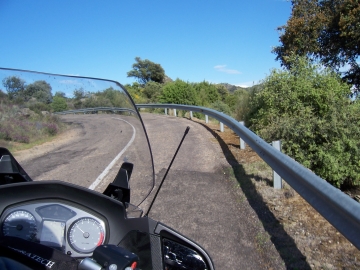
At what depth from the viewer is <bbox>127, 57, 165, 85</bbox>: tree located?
177 feet

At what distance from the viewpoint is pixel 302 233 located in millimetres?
4012

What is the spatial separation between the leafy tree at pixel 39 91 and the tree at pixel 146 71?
50.4m

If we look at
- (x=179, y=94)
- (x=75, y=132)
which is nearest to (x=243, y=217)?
(x=75, y=132)

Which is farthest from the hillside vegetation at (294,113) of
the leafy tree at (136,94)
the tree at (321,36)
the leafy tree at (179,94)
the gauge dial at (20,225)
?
the leafy tree at (179,94)

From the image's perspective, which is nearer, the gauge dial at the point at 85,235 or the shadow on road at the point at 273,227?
the gauge dial at the point at 85,235

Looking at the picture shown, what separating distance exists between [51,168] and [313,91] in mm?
8368

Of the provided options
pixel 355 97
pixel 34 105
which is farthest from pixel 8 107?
pixel 355 97

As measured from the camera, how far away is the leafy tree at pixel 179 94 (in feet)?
107

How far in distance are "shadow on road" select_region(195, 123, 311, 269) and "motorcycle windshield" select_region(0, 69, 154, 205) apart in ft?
5.76

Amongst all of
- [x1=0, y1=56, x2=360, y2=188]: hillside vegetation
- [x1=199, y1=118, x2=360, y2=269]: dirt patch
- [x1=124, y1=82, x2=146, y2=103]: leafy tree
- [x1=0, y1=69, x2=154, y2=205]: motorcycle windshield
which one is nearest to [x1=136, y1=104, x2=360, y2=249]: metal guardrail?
[x1=199, y1=118, x2=360, y2=269]: dirt patch

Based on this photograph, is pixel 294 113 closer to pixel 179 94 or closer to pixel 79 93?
pixel 79 93

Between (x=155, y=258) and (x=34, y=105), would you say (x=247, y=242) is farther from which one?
(x=34, y=105)

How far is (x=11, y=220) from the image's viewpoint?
198 centimetres

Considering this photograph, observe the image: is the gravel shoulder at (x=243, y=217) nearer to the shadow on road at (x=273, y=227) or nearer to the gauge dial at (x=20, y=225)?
the shadow on road at (x=273, y=227)
